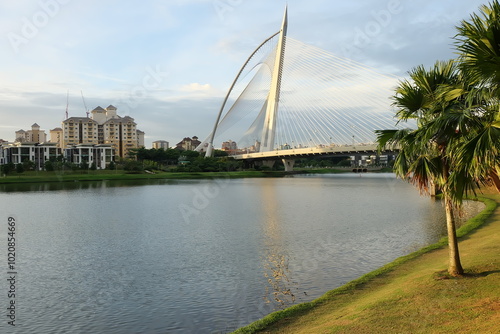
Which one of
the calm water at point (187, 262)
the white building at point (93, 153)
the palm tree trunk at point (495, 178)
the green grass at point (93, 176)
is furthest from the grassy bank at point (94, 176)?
the palm tree trunk at point (495, 178)

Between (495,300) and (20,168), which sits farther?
(20,168)

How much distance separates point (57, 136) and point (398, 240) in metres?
196

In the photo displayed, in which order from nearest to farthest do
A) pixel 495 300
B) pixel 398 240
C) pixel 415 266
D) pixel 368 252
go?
1. pixel 495 300
2. pixel 415 266
3. pixel 368 252
4. pixel 398 240

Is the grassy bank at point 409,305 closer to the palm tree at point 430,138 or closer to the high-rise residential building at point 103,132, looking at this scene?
the palm tree at point 430,138

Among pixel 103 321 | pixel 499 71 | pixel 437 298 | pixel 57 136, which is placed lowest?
pixel 103 321

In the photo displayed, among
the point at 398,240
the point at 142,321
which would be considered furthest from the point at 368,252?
the point at 142,321

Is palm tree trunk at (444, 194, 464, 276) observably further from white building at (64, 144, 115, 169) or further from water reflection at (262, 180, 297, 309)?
white building at (64, 144, 115, 169)

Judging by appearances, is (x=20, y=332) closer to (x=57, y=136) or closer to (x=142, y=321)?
(x=142, y=321)

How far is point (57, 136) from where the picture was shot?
192 meters

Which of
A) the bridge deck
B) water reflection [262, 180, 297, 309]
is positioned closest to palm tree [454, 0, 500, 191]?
water reflection [262, 180, 297, 309]

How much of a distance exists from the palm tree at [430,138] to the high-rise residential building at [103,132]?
138742 millimetres

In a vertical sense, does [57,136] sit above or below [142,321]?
above

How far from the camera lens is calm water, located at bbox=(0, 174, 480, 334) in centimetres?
992

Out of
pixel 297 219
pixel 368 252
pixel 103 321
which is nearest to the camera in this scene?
pixel 103 321
